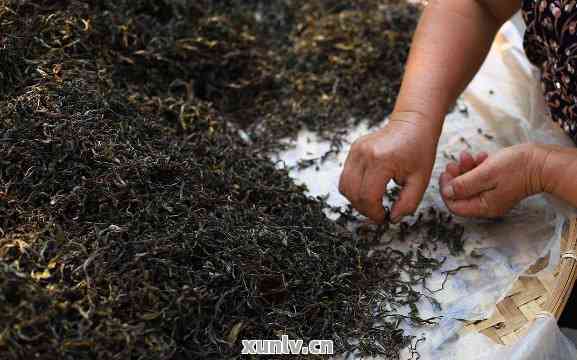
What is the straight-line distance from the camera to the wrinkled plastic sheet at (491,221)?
3.46ft

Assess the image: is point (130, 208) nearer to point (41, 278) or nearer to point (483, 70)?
point (41, 278)

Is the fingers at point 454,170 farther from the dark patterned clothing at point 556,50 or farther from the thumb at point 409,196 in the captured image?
the dark patterned clothing at point 556,50

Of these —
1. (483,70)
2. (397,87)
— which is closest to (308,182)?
(397,87)

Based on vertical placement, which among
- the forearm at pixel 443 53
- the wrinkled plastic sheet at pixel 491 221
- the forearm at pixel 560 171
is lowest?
the wrinkled plastic sheet at pixel 491 221

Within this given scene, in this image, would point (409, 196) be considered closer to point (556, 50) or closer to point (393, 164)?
point (393, 164)

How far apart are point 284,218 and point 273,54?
0.67 meters

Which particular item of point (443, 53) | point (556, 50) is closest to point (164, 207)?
point (443, 53)

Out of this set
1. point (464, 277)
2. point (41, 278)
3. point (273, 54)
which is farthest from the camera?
point (273, 54)

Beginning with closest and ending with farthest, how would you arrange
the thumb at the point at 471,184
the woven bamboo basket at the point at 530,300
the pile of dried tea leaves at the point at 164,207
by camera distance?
the pile of dried tea leaves at the point at 164,207
the woven bamboo basket at the point at 530,300
the thumb at the point at 471,184

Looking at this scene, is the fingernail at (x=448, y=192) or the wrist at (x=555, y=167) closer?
the wrist at (x=555, y=167)

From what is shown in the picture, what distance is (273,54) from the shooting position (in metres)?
1.71

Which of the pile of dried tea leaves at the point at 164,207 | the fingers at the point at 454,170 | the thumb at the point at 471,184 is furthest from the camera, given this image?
the fingers at the point at 454,170

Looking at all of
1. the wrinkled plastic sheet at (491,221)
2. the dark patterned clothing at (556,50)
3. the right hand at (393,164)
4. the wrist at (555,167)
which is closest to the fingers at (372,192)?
the right hand at (393,164)

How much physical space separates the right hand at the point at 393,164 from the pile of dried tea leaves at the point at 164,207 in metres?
0.07
